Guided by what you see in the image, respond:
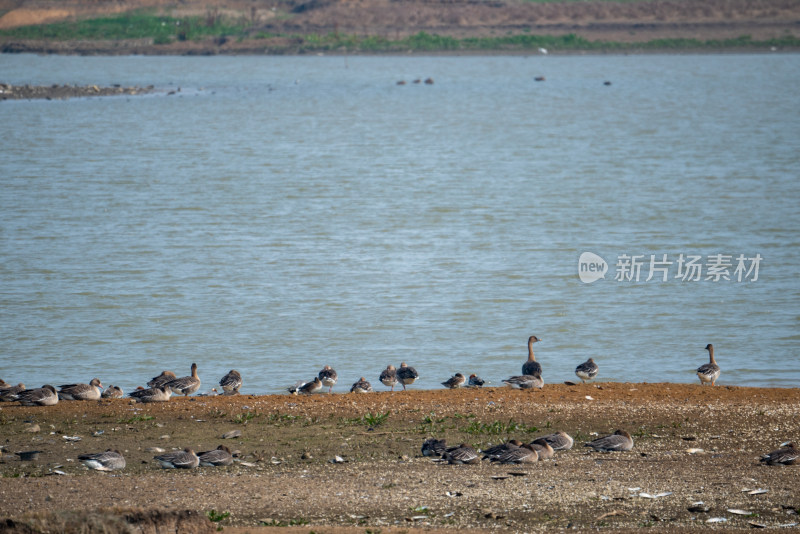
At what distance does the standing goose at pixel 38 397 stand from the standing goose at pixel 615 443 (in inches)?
289

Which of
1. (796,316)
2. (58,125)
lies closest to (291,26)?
(58,125)

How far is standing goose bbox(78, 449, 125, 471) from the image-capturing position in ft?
37.1

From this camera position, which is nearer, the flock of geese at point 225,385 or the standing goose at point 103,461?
the standing goose at point 103,461

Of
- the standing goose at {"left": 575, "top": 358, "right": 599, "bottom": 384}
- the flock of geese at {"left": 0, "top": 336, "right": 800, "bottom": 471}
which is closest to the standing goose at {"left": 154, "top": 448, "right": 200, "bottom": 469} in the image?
the flock of geese at {"left": 0, "top": 336, "right": 800, "bottom": 471}

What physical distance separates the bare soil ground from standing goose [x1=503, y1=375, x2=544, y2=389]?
313 ft

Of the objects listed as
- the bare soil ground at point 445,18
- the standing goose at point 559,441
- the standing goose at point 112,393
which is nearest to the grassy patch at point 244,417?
the standing goose at point 112,393

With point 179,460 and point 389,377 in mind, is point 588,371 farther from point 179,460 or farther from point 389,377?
point 179,460

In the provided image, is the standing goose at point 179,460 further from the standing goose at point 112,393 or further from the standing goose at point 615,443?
the standing goose at point 615,443

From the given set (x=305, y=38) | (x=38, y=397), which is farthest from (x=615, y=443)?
(x=305, y=38)

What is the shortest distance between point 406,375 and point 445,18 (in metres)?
100

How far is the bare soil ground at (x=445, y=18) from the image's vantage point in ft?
352

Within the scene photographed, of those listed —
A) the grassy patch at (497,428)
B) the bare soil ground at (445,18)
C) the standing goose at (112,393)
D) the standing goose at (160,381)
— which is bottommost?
the standing goose at (112,393)

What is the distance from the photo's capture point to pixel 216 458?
37.8 feet

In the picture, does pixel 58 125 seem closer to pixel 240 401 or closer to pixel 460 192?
pixel 460 192
